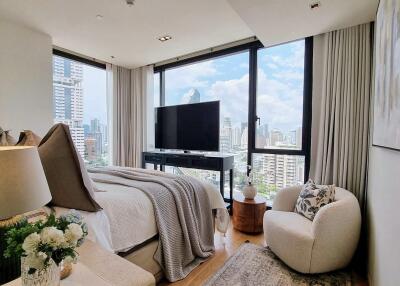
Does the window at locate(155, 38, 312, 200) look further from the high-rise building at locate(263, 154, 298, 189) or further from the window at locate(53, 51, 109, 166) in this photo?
the window at locate(53, 51, 109, 166)

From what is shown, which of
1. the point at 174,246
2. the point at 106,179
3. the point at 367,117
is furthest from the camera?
the point at 367,117

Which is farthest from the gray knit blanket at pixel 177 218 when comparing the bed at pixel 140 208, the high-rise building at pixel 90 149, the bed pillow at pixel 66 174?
the high-rise building at pixel 90 149

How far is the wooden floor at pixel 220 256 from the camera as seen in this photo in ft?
6.24

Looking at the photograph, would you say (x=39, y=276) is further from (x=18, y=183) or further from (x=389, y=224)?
(x=389, y=224)

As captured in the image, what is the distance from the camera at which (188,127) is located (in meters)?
3.69

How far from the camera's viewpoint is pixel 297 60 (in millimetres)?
3041

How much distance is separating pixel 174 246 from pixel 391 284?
1396 mm

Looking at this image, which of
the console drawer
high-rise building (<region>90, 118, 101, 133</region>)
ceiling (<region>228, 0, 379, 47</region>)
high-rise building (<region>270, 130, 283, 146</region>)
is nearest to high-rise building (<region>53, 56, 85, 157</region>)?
high-rise building (<region>90, 118, 101, 133</region>)

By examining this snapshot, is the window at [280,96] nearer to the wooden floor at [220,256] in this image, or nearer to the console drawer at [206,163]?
the console drawer at [206,163]

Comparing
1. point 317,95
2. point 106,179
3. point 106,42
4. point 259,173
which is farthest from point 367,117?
point 106,42

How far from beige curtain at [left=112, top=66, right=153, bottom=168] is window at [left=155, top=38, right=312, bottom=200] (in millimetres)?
1080

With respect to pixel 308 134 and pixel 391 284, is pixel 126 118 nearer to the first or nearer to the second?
pixel 308 134

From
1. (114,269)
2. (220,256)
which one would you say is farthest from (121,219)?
(220,256)

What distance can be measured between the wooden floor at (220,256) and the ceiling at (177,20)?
2.37 metres
